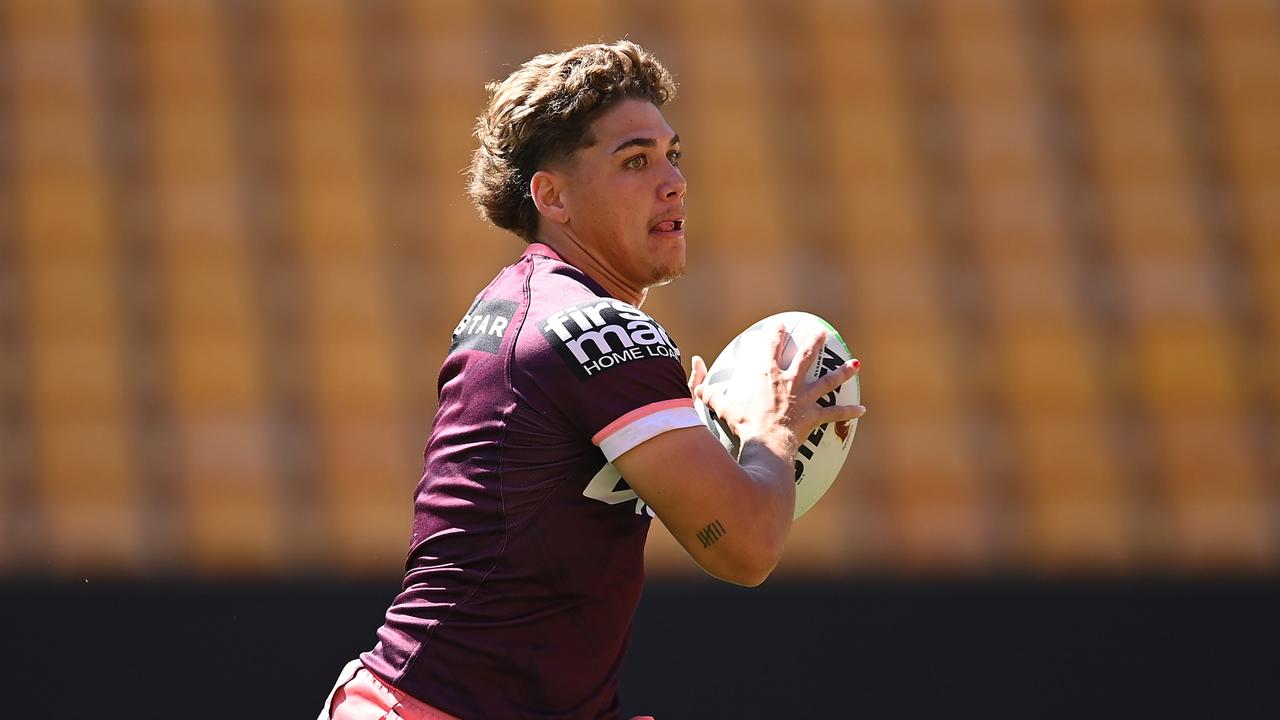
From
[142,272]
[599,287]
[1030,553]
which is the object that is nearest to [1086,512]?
[1030,553]

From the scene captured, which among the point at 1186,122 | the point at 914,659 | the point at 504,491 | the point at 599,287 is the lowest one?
the point at 914,659

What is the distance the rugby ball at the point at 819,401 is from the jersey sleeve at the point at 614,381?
1.47ft

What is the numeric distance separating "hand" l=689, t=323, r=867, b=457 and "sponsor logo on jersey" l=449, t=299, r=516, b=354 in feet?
1.56

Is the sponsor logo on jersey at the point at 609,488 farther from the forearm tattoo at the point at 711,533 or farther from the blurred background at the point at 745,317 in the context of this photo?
the blurred background at the point at 745,317

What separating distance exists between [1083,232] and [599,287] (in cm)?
386

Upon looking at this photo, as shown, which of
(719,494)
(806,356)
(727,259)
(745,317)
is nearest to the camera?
(719,494)

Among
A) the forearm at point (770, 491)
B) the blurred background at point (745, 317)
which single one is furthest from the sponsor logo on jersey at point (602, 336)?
the blurred background at point (745, 317)

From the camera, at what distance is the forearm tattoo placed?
249 centimetres

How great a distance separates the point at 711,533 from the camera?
250cm

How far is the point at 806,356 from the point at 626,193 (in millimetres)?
472

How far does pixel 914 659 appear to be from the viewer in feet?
15.8

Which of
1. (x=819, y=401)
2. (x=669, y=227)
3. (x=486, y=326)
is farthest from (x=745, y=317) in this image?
(x=486, y=326)

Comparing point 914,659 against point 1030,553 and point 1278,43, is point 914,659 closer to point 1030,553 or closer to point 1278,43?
point 1030,553

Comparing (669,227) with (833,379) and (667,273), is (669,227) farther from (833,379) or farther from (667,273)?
(833,379)
